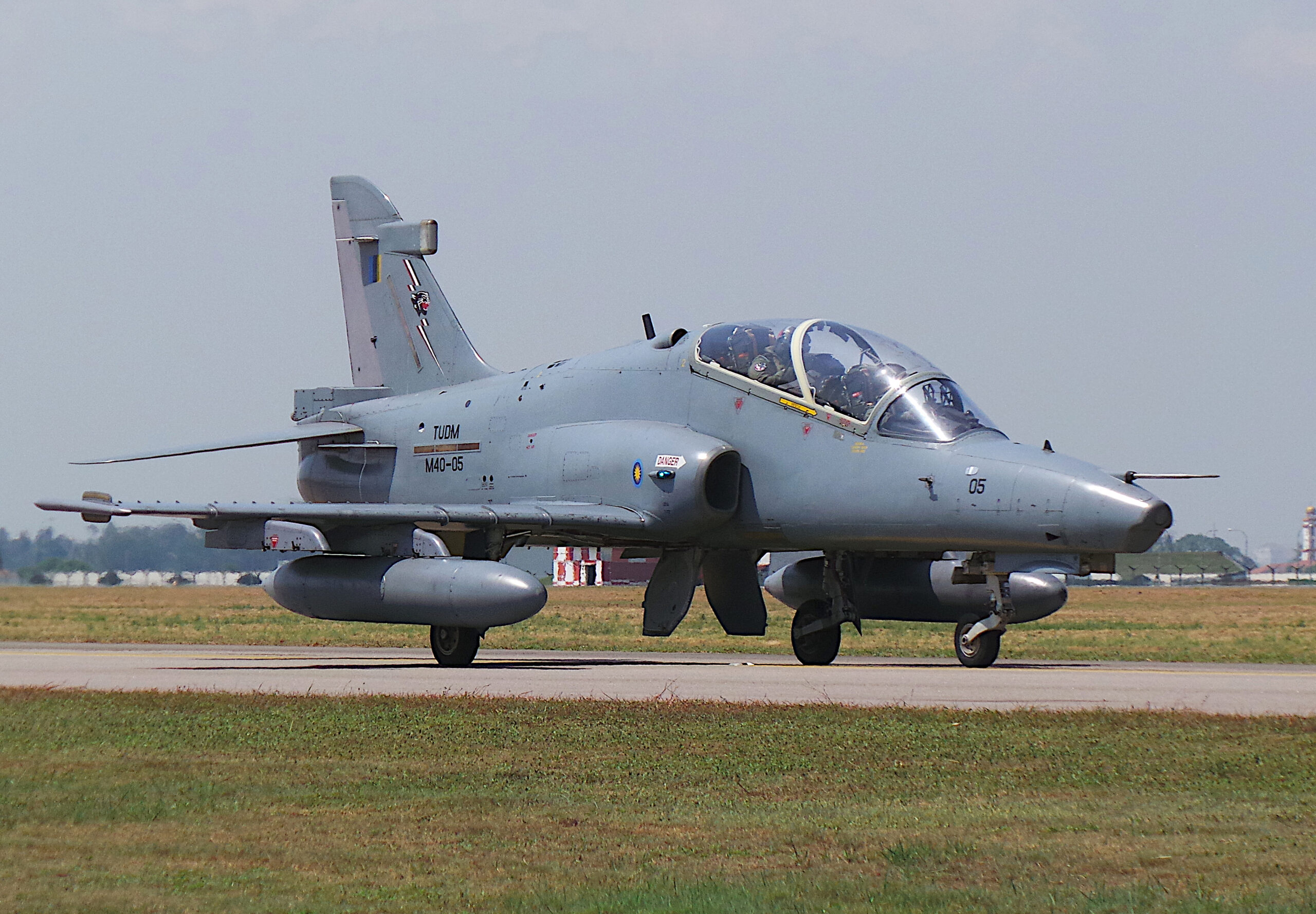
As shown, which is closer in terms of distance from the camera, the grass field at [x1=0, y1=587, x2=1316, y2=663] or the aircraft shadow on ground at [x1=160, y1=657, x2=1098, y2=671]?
the aircraft shadow on ground at [x1=160, y1=657, x2=1098, y2=671]

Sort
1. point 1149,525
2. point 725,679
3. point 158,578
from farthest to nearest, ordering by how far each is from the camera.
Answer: point 158,578 → point 725,679 → point 1149,525

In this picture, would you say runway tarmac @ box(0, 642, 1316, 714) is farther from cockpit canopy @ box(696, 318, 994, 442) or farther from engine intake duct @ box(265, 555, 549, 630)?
cockpit canopy @ box(696, 318, 994, 442)

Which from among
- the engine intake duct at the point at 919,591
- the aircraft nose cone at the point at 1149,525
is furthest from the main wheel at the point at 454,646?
the aircraft nose cone at the point at 1149,525

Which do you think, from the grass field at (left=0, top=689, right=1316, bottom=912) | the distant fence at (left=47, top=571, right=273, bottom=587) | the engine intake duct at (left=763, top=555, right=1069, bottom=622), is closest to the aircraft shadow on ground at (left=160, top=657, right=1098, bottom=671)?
the engine intake duct at (left=763, top=555, right=1069, bottom=622)

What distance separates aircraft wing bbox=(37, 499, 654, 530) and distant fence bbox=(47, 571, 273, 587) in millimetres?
86775

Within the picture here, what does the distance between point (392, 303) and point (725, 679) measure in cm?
1190

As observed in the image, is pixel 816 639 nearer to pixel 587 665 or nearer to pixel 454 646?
pixel 587 665

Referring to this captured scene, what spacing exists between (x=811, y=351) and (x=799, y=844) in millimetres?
11652

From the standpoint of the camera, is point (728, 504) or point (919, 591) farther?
point (919, 591)

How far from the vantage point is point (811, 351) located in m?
18.4

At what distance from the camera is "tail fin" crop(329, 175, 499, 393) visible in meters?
25.7

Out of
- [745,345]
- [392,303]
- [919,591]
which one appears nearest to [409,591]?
[745,345]

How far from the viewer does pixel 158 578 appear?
132 meters

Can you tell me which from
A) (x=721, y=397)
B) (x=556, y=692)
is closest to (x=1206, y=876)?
(x=556, y=692)
